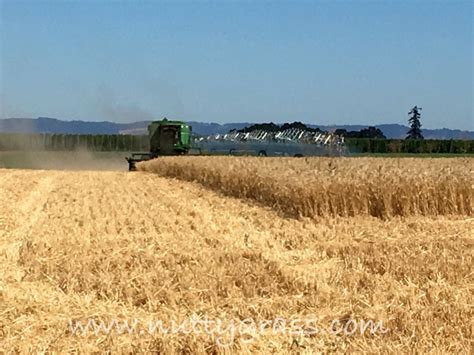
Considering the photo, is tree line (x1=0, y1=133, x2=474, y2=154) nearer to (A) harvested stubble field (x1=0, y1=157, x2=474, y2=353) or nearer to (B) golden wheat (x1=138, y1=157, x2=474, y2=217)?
(B) golden wheat (x1=138, y1=157, x2=474, y2=217)

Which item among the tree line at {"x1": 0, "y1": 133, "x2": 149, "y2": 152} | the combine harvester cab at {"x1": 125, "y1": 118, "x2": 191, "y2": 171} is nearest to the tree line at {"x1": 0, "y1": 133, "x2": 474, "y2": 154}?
the tree line at {"x1": 0, "y1": 133, "x2": 149, "y2": 152}

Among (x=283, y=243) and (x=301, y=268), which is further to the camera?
(x=283, y=243)

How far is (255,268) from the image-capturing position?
896cm

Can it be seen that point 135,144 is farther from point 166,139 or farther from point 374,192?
point 374,192

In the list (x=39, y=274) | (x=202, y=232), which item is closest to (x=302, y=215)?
(x=202, y=232)

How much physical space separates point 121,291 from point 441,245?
5.55 meters

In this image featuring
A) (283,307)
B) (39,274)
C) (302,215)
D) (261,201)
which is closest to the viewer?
(283,307)

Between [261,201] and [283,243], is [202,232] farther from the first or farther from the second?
[261,201]

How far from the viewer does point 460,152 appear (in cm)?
7444

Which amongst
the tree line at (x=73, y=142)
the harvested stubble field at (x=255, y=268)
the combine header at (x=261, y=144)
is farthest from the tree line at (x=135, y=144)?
the harvested stubble field at (x=255, y=268)

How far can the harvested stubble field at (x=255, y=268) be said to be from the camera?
615 centimetres

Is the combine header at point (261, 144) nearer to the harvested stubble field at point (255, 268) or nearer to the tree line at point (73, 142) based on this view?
the tree line at point (73, 142)

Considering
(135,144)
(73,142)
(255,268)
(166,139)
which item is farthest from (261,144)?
(255,268)

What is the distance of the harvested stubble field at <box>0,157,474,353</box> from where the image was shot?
6152 mm
